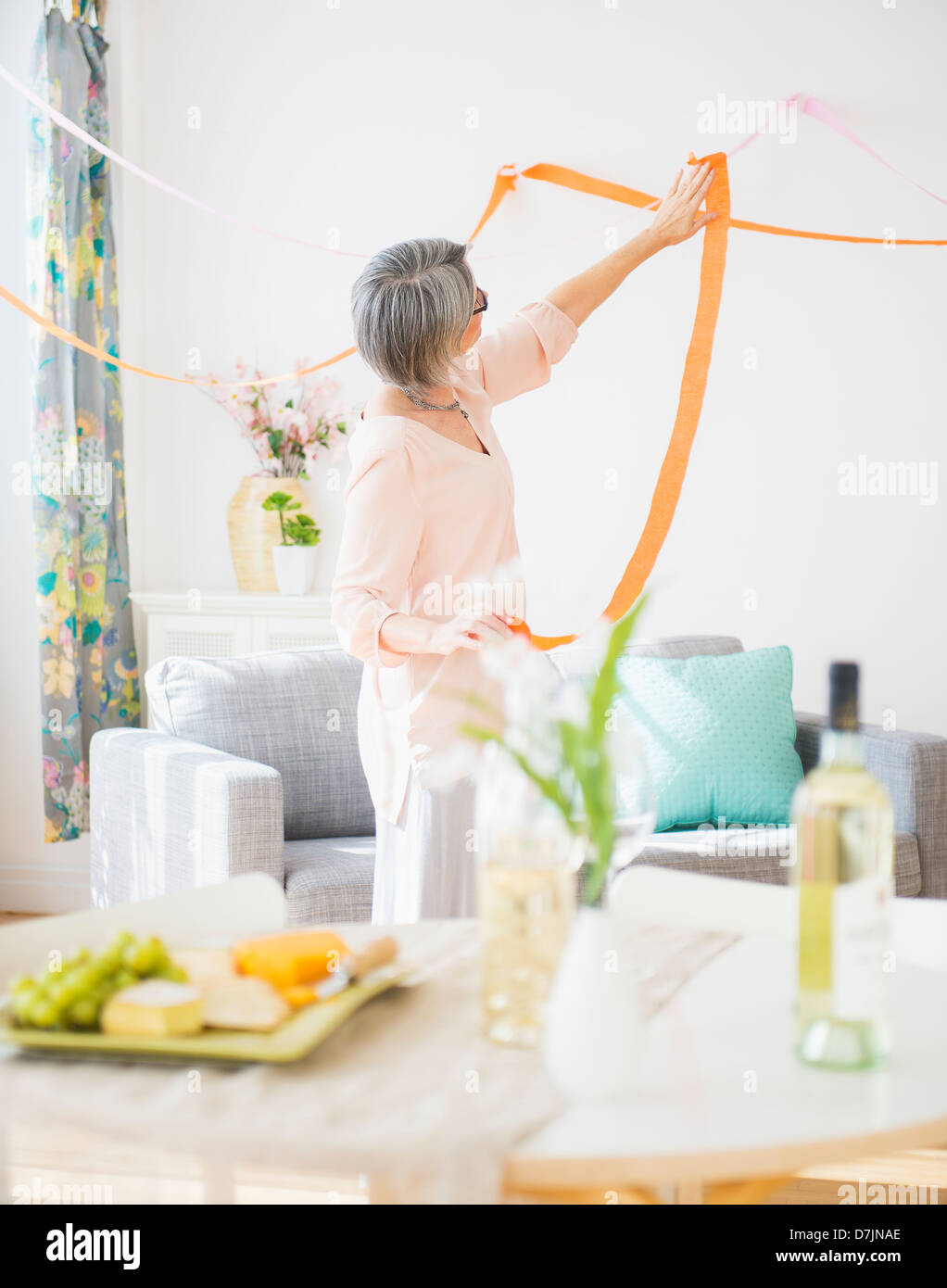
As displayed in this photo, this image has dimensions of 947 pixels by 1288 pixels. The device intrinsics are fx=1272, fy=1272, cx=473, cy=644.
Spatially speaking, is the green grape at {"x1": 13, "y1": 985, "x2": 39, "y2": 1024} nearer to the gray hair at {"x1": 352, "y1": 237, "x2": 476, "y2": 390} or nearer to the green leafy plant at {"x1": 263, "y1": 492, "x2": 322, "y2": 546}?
the gray hair at {"x1": 352, "y1": 237, "x2": 476, "y2": 390}

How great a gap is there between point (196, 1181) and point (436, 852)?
0.84 meters

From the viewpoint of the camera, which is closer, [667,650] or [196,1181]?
[196,1181]

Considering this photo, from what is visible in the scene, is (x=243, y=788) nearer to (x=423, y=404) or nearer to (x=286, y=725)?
(x=286, y=725)

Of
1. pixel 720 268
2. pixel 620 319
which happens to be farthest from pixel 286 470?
pixel 720 268

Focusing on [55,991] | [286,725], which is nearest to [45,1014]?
[55,991]

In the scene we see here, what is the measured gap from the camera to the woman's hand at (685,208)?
2.35 metres

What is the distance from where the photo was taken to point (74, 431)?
149 inches

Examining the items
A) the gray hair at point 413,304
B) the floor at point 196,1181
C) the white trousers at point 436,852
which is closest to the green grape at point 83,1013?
the white trousers at point 436,852

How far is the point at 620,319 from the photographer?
12.5ft

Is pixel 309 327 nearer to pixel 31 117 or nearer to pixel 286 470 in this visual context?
pixel 286 470

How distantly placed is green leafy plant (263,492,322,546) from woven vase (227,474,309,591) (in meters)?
0.03

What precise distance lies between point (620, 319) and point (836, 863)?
10.3 ft

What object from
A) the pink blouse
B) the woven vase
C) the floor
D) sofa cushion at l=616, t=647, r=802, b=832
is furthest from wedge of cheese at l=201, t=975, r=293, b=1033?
the woven vase

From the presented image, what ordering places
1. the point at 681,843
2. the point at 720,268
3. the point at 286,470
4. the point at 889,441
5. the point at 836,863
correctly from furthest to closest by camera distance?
the point at 286,470 → the point at 889,441 → the point at 681,843 → the point at 720,268 → the point at 836,863
